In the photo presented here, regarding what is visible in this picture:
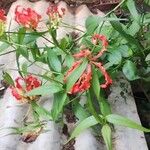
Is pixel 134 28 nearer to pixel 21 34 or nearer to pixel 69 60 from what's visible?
pixel 69 60

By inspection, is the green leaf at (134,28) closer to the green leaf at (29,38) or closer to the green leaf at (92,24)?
the green leaf at (92,24)

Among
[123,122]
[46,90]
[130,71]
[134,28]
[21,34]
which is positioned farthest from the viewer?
[134,28]

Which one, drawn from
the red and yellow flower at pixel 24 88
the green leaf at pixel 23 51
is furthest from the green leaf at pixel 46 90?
the green leaf at pixel 23 51

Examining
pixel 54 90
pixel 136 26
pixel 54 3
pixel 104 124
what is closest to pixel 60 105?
pixel 54 90

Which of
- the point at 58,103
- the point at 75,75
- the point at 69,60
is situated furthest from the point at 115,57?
the point at 75,75

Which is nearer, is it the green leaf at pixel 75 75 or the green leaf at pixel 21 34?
the green leaf at pixel 75 75

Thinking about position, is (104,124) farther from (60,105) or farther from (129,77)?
(129,77)

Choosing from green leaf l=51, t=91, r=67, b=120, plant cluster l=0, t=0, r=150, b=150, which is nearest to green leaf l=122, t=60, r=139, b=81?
plant cluster l=0, t=0, r=150, b=150
